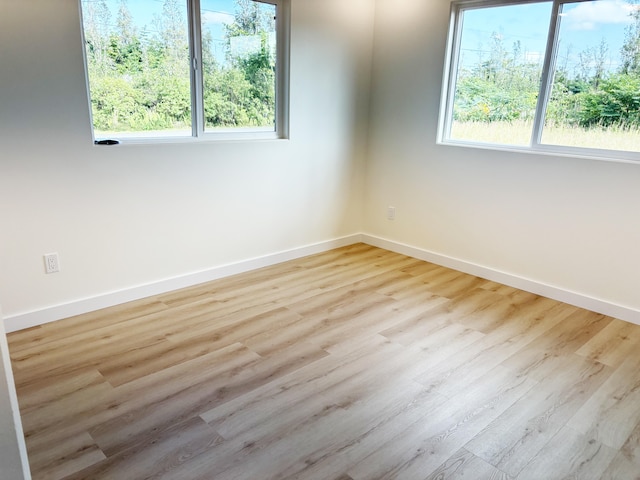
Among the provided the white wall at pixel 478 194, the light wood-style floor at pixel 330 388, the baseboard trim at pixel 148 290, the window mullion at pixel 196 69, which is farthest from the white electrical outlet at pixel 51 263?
the white wall at pixel 478 194

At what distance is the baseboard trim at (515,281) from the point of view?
3.14 meters

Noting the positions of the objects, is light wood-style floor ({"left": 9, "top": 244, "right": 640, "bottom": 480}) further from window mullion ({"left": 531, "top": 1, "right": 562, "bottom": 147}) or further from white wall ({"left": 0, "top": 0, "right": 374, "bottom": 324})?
window mullion ({"left": 531, "top": 1, "right": 562, "bottom": 147})

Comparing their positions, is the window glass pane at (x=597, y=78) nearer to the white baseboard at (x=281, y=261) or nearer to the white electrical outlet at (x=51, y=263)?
the white baseboard at (x=281, y=261)

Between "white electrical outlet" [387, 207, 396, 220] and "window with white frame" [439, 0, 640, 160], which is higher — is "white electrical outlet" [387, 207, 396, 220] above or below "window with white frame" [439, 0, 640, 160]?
below

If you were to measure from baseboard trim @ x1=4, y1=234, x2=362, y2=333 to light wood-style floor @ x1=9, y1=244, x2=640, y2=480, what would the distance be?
0.07 meters

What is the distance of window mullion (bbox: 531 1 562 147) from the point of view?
3.17 meters

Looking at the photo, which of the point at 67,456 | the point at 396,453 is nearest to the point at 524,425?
the point at 396,453

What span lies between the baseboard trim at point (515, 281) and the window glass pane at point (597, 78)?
1029 millimetres

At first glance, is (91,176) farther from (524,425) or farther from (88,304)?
(524,425)

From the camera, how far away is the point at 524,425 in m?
2.07

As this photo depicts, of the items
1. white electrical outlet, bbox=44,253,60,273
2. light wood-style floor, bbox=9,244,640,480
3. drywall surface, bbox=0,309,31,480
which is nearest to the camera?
drywall surface, bbox=0,309,31,480

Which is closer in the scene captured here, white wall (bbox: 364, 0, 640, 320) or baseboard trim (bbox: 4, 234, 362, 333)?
baseboard trim (bbox: 4, 234, 362, 333)

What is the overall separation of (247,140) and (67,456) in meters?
2.40

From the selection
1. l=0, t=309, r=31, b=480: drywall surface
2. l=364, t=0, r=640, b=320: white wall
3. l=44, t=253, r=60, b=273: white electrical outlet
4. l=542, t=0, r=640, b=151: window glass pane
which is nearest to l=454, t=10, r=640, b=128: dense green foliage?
l=542, t=0, r=640, b=151: window glass pane
